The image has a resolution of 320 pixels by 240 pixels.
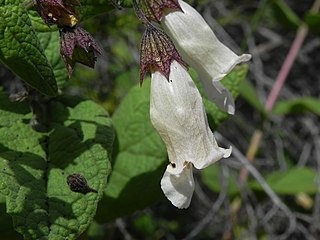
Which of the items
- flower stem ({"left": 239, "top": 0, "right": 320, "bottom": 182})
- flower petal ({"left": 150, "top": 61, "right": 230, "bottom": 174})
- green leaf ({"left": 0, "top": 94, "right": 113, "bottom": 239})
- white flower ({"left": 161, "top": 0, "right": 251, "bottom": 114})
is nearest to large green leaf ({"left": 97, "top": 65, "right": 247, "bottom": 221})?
green leaf ({"left": 0, "top": 94, "right": 113, "bottom": 239})

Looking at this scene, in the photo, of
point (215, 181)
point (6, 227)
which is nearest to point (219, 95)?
point (6, 227)

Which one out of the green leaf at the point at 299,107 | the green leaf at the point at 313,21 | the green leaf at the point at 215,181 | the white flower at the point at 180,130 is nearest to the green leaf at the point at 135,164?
the white flower at the point at 180,130

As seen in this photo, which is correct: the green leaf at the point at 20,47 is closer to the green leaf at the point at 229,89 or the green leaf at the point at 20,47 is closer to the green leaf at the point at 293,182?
the green leaf at the point at 229,89

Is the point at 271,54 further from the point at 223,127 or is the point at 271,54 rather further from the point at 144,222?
the point at 144,222

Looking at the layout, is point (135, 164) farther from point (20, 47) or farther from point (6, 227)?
point (20, 47)

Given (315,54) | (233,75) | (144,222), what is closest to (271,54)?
(315,54)

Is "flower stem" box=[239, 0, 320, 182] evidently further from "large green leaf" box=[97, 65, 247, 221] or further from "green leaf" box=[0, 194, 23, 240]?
"green leaf" box=[0, 194, 23, 240]
